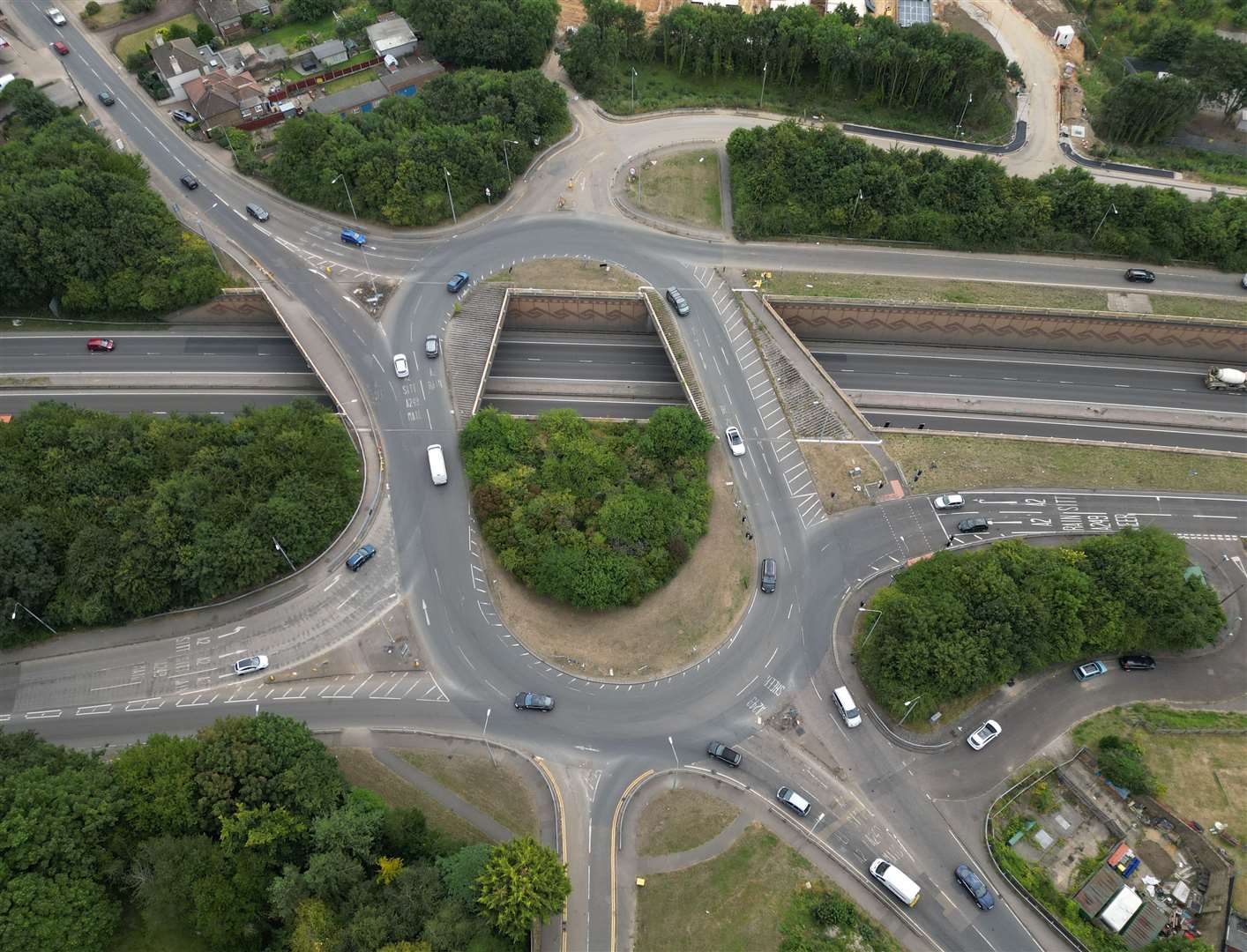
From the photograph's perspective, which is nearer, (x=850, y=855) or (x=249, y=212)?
(x=850, y=855)

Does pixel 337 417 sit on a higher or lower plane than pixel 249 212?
lower

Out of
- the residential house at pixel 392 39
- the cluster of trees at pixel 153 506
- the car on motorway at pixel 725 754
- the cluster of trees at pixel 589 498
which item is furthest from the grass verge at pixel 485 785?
the residential house at pixel 392 39

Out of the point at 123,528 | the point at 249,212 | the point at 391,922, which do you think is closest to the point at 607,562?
the point at 391,922

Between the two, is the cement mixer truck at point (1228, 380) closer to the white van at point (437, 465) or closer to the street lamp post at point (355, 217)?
the white van at point (437, 465)

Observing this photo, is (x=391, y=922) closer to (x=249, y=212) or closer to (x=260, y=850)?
(x=260, y=850)

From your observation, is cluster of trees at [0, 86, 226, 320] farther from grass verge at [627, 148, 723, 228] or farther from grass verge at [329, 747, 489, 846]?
grass verge at [329, 747, 489, 846]

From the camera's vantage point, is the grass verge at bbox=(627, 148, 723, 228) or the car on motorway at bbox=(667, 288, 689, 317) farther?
the grass verge at bbox=(627, 148, 723, 228)

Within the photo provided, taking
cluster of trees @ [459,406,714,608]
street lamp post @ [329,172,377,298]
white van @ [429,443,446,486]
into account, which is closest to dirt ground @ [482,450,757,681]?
cluster of trees @ [459,406,714,608]
